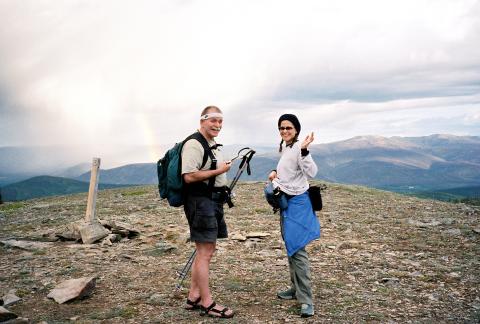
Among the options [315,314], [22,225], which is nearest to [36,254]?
[22,225]

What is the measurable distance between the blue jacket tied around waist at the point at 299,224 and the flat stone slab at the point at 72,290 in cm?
466

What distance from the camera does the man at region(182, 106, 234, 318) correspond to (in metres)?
6.91

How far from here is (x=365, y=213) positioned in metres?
19.8

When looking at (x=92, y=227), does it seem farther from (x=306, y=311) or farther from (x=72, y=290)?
(x=306, y=311)

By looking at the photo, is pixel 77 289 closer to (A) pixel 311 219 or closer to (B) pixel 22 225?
(A) pixel 311 219

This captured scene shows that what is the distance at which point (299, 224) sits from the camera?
7.71m

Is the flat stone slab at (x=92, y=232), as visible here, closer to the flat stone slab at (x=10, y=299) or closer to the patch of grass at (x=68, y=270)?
the patch of grass at (x=68, y=270)

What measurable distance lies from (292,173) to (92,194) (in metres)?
10.6

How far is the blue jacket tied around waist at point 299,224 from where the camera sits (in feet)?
25.0

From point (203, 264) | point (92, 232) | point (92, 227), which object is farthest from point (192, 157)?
point (92, 227)

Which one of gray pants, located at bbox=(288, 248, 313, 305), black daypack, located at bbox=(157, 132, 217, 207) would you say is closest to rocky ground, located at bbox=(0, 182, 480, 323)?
gray pants, located at bbox=(288, 248, 313, 305)

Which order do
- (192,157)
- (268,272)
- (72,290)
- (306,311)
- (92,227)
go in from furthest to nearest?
(92,227) < (268,272) < (72,290) < (306,311) < (192,157)

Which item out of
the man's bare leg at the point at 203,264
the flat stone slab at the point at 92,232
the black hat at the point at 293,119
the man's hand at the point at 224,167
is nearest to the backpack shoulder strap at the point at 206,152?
the man's hand at the point at 224,167

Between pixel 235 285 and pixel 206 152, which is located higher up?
pixel 206 152
